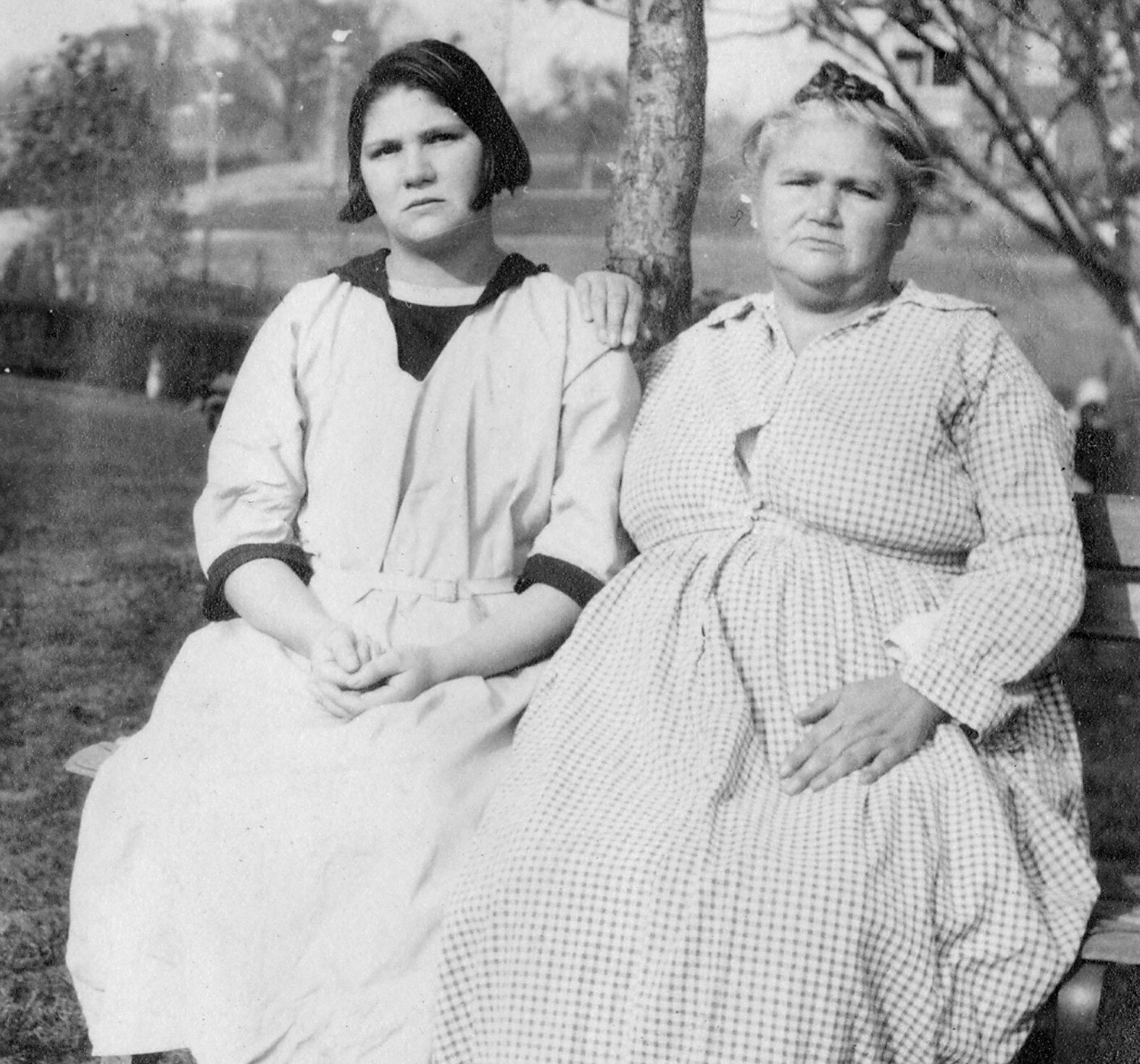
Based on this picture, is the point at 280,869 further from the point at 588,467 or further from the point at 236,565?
the point at 588,467

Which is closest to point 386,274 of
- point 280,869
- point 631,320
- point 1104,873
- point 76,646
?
point 631,320

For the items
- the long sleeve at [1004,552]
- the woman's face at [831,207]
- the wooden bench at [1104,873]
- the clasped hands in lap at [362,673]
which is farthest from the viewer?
the woman's face at [831,207]

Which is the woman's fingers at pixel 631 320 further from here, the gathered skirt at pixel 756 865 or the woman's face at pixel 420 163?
the gathered skirt at pixel 756 865

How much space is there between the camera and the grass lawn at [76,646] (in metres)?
3.59

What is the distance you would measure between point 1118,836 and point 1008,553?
2305 millimetres

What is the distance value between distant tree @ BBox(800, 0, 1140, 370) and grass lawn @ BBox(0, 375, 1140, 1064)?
1459mm

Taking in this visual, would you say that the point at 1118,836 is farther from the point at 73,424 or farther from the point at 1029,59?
the point at 73,424

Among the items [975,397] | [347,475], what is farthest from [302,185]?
[975,397]

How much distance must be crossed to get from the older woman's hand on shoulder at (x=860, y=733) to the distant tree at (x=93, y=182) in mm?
3779

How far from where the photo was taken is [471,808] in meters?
2.38

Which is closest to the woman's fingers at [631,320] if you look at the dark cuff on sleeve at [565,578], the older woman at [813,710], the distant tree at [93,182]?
the older woman at [813,710]

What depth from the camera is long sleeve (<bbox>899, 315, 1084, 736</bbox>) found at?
7.73ft

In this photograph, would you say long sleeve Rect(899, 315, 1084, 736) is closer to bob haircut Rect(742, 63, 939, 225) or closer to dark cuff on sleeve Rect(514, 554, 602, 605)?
bob haircut Rect(742, 63, 939, 225)

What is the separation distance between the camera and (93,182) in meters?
5.76
